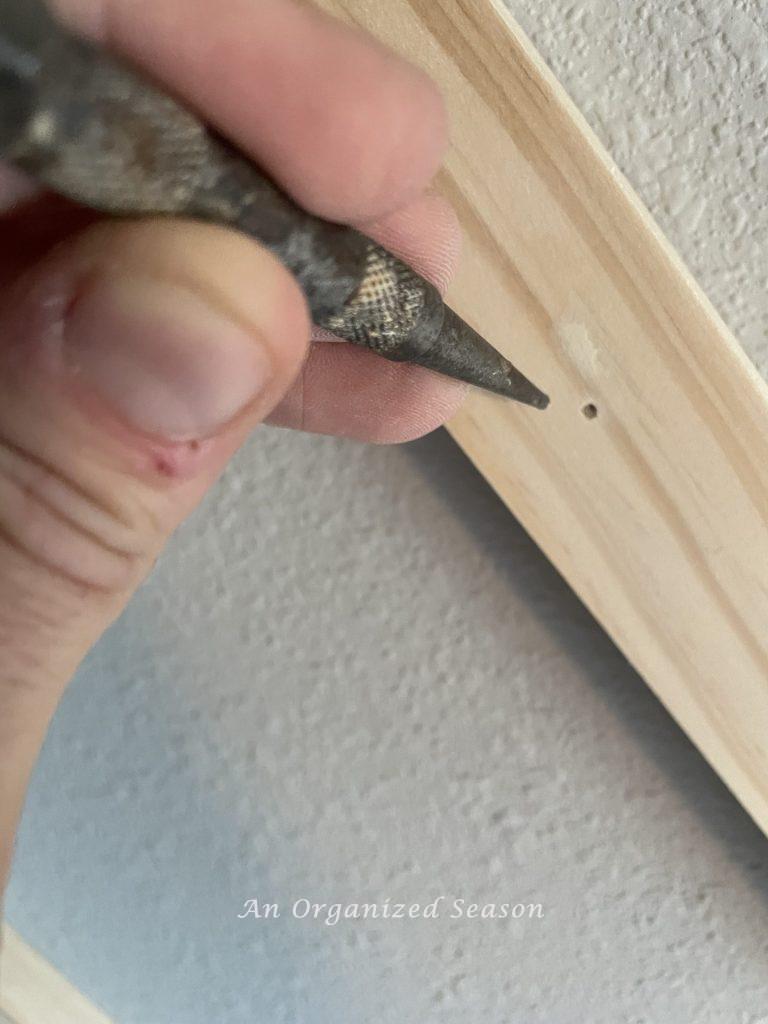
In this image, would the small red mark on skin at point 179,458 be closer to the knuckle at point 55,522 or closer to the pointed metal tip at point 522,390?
the knuckle at point 55,522

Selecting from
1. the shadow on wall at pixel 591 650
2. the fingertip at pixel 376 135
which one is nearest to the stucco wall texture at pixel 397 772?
the shadow on wall at pixel 591 650

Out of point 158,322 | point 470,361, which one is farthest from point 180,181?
point 470,361

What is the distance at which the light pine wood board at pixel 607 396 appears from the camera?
1.22ft

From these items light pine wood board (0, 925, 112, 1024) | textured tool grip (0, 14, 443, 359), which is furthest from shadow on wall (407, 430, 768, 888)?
light pine wood board (0, 925, 112, 1024)

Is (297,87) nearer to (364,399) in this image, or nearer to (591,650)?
(364,399)

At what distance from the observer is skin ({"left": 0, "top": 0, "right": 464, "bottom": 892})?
25 centimetres

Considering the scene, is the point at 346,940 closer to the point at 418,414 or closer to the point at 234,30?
the point at 418,414

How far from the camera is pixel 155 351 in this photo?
25cm

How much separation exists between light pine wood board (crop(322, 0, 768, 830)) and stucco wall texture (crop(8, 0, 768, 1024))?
3 cm

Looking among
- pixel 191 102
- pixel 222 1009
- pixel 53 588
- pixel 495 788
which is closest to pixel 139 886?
pixel 222 1009

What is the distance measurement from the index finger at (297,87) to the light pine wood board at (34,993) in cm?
55

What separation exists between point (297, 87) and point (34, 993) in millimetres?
603

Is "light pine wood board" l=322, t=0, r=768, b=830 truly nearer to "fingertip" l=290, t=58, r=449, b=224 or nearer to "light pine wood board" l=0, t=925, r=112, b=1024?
"fingertip" l=290, t=58, r=449, b=224

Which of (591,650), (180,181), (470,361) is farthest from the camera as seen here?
(591,650)
